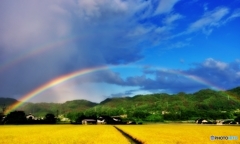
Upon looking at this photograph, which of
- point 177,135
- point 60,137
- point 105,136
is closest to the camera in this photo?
point 60,137

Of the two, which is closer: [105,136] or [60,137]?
[60,137]

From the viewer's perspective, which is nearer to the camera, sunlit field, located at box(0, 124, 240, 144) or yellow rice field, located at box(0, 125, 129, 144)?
yellow rice field, located at box(0, 125, 129, 144)

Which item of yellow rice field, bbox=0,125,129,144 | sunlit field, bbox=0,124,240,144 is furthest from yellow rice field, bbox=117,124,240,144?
yellow rice field, bbox=0,125,129,144

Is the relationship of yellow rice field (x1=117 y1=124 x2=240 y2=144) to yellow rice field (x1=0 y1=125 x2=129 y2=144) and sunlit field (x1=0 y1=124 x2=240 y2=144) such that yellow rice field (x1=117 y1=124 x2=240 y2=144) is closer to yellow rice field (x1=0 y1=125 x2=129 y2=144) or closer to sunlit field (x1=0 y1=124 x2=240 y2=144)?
sunlit field (x1=0 y1=124 x2=240 y2=144)

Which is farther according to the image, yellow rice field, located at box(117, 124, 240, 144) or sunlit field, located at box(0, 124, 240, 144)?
sunlit field, located at box(0, 124, 240, 144)

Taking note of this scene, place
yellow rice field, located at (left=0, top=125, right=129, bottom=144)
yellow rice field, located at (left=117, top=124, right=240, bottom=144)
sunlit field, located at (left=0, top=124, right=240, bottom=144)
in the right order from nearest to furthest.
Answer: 1. yellow rice field, located at (left=0, top=125, right=129, bottom=144)
2. yellow rice field, located at (left=117, top=124, right=240, bottom=144)
3. sunlit field, located at (left=0, top=124, right=240, bottom=144)

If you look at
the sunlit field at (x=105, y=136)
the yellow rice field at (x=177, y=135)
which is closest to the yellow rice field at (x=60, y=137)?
the sunlit field at (x=105, y=136)

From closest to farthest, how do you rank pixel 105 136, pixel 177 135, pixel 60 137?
pixel 60 137
pixel 105 136
pixel 177 135

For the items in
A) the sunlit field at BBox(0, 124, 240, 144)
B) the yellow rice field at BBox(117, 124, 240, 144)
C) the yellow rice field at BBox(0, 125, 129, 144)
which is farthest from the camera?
the sunlit field at BBox(0, 124, 240, 144)

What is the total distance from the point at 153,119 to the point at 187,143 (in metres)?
136

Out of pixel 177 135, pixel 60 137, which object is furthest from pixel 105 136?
pixel 177 135

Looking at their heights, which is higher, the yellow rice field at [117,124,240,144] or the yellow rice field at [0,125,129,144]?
the yellow rice field at [0,125,129,144]

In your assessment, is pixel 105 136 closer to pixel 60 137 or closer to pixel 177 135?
pixel 60 137

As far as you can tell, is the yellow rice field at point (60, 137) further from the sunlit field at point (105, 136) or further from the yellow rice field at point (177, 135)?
the yellow rice field at point (177, 135)
